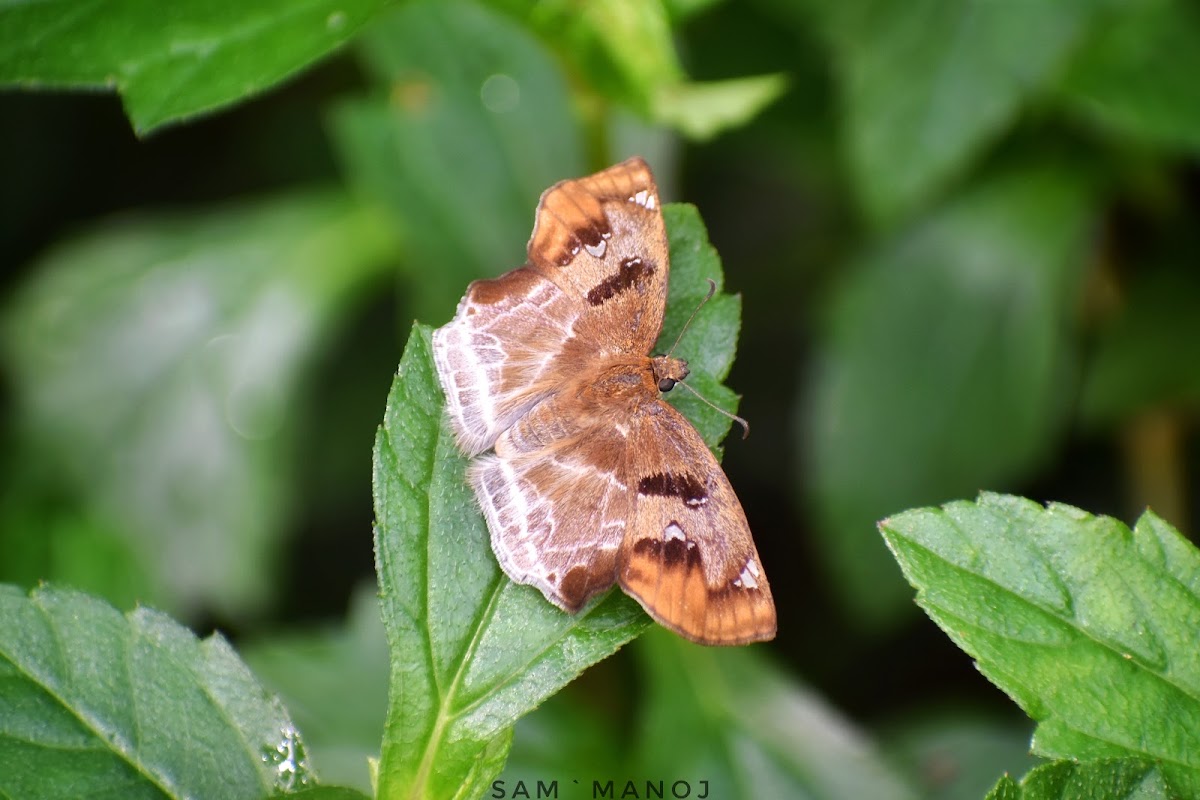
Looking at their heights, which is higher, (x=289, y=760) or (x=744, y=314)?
(x=289, y=760)

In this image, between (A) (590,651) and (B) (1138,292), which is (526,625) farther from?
(B) (1138,292)

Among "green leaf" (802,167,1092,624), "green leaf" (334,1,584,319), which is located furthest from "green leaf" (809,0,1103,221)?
"green leaf" (334,1,584,319)

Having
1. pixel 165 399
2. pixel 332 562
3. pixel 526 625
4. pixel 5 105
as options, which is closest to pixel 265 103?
pixel 5 105

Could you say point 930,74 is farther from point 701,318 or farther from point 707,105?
point 701,318

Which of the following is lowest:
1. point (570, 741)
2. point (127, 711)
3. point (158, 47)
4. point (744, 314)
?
point (570, 741)

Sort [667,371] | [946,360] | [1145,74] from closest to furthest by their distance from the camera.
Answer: [667,371]
[1145,74]
[946,360]

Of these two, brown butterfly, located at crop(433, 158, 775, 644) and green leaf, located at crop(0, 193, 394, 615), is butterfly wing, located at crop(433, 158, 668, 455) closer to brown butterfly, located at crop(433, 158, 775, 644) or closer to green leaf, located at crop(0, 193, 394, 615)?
brown butterfly, located at crop(433, 158, 775, 644)

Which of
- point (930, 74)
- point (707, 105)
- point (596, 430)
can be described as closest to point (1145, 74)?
point (930, 74)
